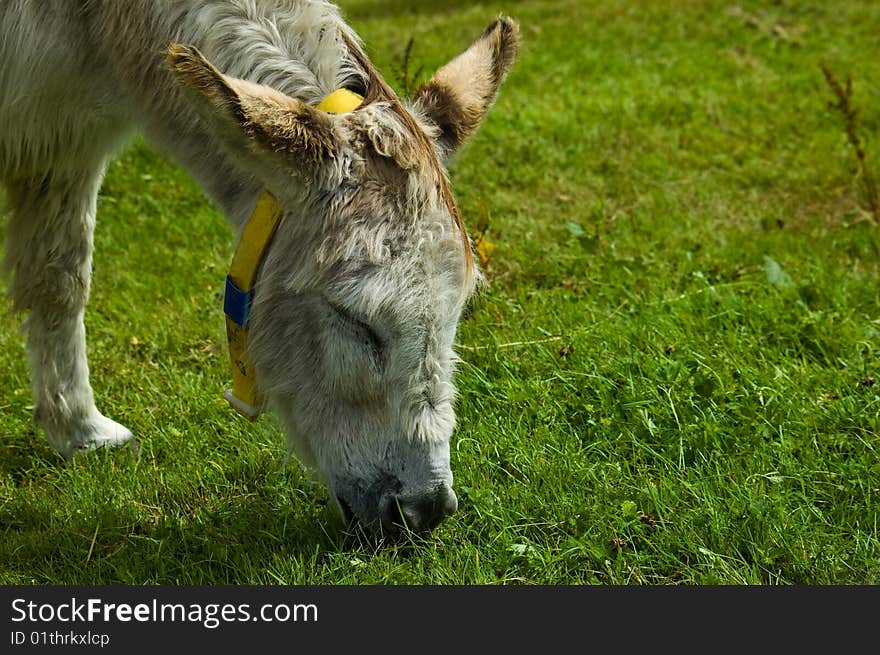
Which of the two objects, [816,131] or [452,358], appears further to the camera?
[816,131]

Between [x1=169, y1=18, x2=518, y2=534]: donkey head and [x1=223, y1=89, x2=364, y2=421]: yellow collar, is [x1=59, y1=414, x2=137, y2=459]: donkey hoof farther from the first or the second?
[x1=169, y1=18, x2=518, y2=534]: donkey head

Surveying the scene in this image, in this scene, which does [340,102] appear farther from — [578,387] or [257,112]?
[578,387]

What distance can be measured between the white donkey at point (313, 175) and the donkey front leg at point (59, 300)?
44 centimetres

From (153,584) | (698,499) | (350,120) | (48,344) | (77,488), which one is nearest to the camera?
(350,120)

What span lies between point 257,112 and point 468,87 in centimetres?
98

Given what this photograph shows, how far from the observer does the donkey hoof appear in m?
4.40

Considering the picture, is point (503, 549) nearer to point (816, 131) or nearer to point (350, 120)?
point (350, 120)

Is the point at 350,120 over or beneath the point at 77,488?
over

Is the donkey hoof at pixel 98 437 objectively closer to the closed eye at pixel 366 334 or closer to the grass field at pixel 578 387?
the grass field at pixel 578 387

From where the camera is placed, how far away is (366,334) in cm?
305

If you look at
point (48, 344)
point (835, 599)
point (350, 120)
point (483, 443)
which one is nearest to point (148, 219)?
point (48, 344)

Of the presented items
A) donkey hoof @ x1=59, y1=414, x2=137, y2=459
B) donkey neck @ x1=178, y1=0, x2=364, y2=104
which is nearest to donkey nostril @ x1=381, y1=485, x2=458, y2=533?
donkey neck @ x1=178, y1=0, x2=364, y2=104

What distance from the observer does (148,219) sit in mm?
6461

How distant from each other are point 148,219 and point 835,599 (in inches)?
183
